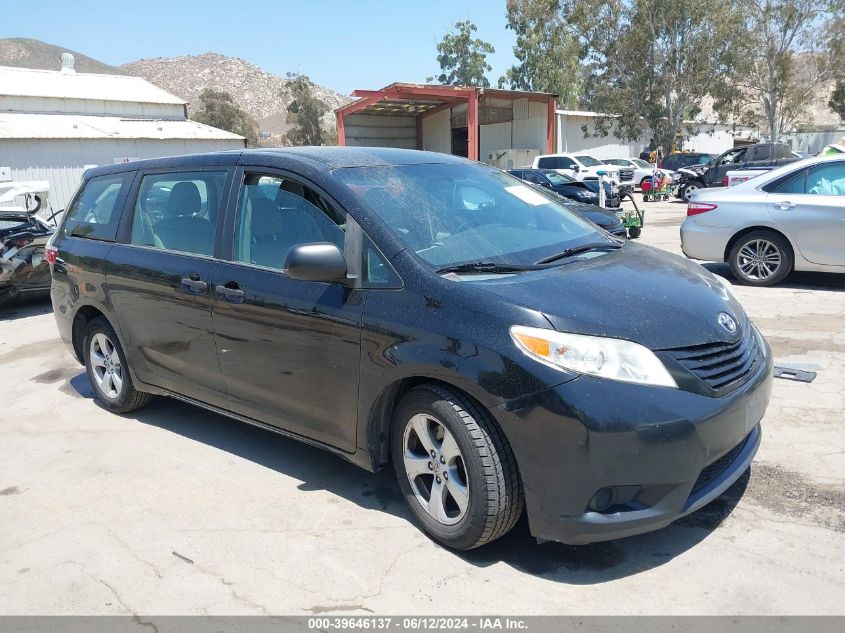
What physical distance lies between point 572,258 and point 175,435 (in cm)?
296

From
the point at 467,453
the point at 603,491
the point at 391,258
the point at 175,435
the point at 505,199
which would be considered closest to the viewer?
the point at 603,491

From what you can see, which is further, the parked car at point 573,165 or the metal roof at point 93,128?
the parked car at point 573,165

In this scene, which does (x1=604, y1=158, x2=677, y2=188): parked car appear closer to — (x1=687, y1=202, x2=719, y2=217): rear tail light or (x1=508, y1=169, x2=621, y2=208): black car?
(x1=508, y1=169, x2=621, y2=208): black car

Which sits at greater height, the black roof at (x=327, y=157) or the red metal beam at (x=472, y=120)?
the red metal beam at (x=472, y=120)

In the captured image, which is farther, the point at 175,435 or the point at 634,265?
the point at 175,435

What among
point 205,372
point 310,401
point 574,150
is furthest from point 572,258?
point 574,150

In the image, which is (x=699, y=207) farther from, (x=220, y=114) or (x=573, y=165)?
(x=220, y=114)

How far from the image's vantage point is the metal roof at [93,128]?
2088 cm

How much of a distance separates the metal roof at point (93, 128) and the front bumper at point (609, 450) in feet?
69.9

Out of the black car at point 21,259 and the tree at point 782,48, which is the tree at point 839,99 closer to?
the tree at point 782,48

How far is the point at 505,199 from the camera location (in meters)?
3.98

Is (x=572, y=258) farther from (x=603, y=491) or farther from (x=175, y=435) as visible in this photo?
(x=175, y=435)

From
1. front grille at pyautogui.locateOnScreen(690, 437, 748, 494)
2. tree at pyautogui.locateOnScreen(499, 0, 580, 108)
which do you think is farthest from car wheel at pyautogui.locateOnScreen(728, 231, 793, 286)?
tree at pyautogui.locateOnScreen(499, 0, 580, 108)

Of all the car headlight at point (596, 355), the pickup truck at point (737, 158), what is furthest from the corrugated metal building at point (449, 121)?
the car headlight at point (596, 355)
